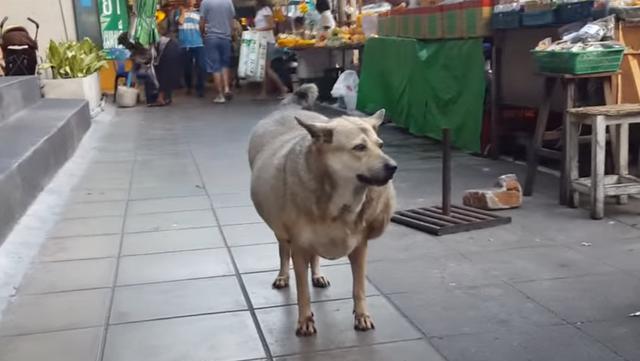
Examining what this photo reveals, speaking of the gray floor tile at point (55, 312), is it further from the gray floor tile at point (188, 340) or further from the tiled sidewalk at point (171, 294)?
the gray floor tile at point (188, 340)

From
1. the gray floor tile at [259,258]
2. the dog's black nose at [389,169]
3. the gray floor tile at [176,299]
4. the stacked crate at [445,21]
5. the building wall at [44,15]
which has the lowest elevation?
the gray floor tile at [259,258]

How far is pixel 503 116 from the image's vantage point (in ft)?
29.0

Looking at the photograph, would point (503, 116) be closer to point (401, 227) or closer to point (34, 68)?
point (401, 227)

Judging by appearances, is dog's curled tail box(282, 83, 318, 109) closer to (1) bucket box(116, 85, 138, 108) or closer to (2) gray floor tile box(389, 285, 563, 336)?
(2) gray floor tile box(389, 285, 563, 336)

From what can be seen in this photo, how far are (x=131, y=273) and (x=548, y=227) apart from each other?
3.10 metres

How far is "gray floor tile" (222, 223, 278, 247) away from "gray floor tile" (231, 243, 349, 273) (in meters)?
0.13

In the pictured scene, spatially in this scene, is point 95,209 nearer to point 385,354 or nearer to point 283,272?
point 283,272

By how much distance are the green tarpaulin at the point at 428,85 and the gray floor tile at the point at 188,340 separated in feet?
16.9

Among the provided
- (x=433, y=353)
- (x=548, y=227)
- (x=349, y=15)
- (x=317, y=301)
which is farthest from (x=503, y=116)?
(x=349, y=15)

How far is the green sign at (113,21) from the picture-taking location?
16.3 meters

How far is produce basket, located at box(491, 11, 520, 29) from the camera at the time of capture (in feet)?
25.7

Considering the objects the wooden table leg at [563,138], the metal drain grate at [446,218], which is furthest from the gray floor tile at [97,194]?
the wooden table leg at [563,138]

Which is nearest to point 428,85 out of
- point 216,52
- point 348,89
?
point 348,89

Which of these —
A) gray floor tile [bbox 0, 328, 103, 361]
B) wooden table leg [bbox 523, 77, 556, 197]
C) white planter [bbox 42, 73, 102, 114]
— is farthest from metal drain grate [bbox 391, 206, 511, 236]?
white planter [bbox 42, 73, 102, 114]
